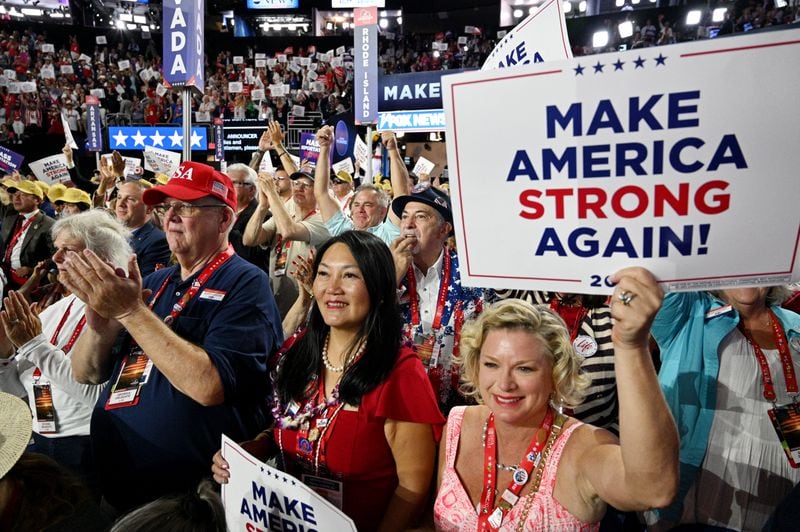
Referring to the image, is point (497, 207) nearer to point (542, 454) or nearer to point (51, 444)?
point (542, 454)

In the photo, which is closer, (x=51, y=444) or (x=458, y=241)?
(x=458, y=241)

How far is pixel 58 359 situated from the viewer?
91.4 inches

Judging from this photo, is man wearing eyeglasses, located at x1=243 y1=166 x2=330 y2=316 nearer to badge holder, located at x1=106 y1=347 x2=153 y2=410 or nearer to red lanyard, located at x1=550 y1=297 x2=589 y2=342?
badge holder, located at x1=106 y1=347 x2=153 y2=410

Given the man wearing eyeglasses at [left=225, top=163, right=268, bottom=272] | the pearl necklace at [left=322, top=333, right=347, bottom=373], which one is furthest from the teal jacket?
the man wearing eyeglasses at [left=225, top=163, right=268, bottom=272]

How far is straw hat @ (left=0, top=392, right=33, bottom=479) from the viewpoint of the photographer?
1466mm

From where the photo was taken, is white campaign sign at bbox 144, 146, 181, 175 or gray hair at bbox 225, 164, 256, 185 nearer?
gray hair at bbox 225, 164, 256, 185

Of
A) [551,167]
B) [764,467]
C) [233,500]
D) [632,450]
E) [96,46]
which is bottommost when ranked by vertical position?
[764,467]

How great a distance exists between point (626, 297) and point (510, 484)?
779mm

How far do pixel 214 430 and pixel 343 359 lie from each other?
0.56 metres

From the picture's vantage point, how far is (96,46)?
23.1 meters

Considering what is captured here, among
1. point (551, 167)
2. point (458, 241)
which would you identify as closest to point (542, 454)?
point (458, 241)

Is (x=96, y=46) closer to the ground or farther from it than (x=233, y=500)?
farther from it

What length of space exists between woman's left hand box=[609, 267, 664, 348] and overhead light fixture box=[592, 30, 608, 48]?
77.4 ft

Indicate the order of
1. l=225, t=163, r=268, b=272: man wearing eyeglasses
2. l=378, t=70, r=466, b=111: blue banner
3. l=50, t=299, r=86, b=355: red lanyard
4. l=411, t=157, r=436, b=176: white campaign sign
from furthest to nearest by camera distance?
l=411, t=157, r=436, b=176: white campaign sign → l=378, t=70, r=466, b=111: blue banner → l=225, t=163, r=268, b=272: man wearing eyeglasses → l=50, t=299, r=86, b=355: red lanyard
